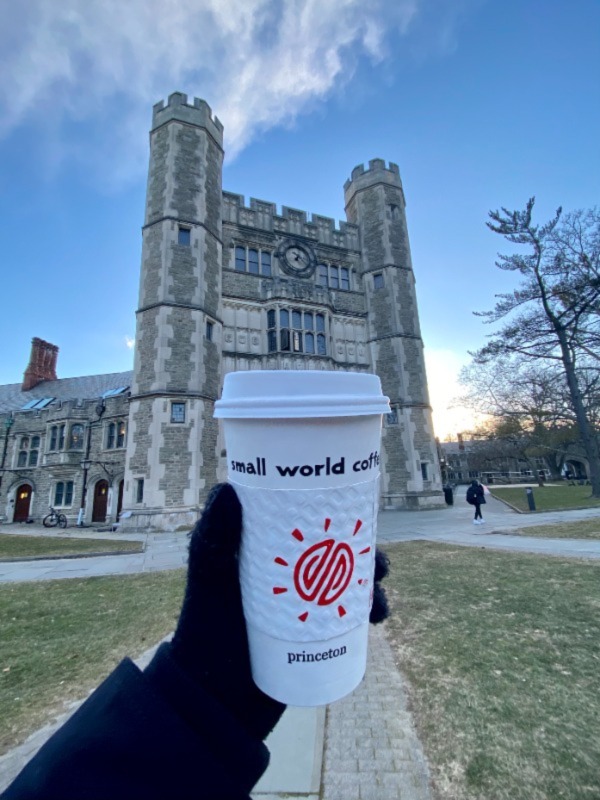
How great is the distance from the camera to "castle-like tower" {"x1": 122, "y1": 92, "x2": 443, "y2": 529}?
13.5 metres

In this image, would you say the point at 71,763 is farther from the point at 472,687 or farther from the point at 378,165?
the point at 378,165

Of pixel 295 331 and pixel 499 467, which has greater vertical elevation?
pixel 295 331

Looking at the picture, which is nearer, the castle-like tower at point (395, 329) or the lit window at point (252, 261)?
the castle-like tower at point (395, 329)

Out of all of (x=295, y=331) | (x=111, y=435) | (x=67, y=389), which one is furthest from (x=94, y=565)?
(x=67, y=389)

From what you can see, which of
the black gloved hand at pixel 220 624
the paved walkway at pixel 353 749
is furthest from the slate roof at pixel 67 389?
the black gloved hand at pixel 220 624

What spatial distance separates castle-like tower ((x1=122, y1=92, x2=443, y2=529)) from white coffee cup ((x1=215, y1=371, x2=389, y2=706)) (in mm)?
12947

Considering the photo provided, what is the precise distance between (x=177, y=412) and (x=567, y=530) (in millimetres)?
12575

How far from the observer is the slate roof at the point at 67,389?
24.7 meters

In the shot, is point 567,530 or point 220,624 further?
point 567,530

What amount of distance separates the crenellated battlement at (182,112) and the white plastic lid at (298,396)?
66.2ft

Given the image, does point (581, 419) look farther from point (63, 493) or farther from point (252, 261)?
point (63, 493)

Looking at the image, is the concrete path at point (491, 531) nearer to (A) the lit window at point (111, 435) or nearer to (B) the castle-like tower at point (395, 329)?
(B) the castle-like tower at point (395, 329)

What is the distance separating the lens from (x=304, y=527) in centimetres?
92

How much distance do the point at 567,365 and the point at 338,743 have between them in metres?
18.5
